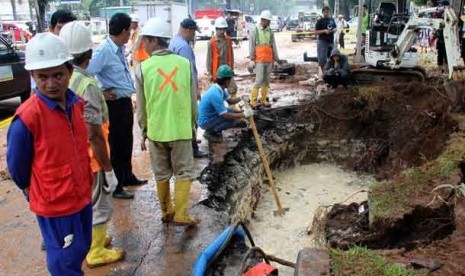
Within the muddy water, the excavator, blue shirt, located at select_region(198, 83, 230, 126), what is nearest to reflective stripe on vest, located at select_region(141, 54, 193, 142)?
the muddy water

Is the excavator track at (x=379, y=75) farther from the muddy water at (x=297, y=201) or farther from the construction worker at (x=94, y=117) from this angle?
the construction worker at (x=94, y=117)

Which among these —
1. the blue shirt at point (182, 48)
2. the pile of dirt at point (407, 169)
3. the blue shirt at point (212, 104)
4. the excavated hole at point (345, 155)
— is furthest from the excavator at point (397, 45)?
the blue shirt at point (182, 48)

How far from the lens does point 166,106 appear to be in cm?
377

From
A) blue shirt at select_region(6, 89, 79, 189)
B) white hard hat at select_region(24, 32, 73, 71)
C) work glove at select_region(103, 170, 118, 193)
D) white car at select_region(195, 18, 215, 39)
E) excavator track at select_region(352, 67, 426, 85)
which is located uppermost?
white car at select_region(195, 18, 215, 39)

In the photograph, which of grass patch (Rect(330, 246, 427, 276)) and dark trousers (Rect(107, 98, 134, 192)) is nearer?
grass patch (Rect(330, 246, 427, 276))

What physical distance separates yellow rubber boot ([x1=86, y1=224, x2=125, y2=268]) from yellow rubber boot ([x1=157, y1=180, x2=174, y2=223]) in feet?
2.40

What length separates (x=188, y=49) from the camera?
5934 mm

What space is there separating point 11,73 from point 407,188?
294 inches

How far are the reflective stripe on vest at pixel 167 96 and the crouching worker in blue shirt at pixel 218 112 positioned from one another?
2118 mm

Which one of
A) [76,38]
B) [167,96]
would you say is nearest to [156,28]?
[167,96]

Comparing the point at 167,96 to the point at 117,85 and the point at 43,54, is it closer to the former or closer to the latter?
the point at 117,85

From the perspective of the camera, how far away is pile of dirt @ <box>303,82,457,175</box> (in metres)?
7.35

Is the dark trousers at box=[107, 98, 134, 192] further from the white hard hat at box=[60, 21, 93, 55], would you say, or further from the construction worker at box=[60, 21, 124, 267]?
the white hard hat at box=[60, 21, 93, 55]

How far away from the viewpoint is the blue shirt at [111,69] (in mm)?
4188
